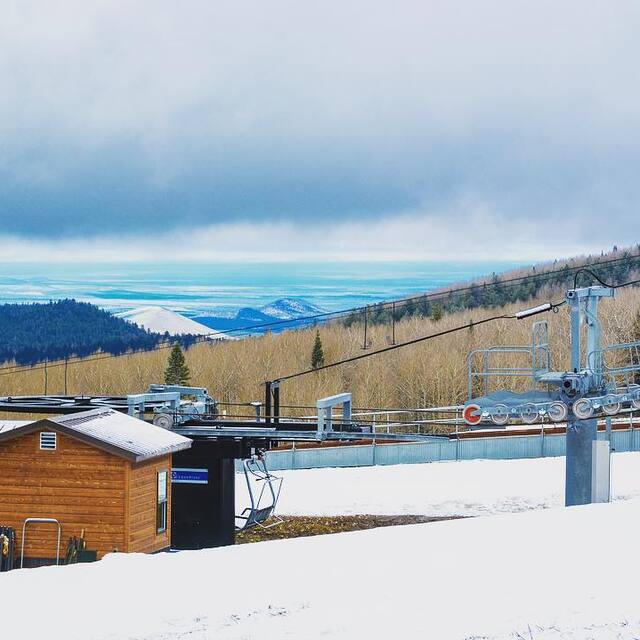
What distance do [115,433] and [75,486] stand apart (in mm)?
1493

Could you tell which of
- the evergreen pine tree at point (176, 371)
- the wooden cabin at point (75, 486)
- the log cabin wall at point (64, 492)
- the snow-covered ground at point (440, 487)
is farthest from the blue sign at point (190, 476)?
the evergreen pine tree at point (176, 371)

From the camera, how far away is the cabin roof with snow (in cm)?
2441

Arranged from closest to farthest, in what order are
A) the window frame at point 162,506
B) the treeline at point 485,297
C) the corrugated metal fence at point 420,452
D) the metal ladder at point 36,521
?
the metal ladder at point 36,521 < the window frame at point 162,506 < the corrugated metal fence at point 420,452 < the treeline at point 485,297

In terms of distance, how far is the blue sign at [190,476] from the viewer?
29.4 m

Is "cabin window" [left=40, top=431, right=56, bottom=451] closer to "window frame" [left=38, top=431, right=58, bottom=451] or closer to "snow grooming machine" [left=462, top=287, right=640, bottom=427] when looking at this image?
"window frame" [left=38, top=431, right=58, bottom=451]

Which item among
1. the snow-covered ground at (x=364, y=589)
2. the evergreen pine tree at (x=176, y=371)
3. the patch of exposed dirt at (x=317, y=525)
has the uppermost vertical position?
the evergreen pine tree at (x=176, y=371)

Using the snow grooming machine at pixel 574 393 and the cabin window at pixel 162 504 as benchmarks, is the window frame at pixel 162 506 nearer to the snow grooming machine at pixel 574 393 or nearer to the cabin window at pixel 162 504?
the cabin window at pixel 162 504

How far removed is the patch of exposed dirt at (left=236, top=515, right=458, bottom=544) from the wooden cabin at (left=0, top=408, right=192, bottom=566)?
667 centimetres

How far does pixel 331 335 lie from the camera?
342 ft

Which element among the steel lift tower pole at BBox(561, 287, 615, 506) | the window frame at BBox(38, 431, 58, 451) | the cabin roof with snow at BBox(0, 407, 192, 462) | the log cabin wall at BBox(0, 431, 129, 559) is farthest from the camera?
the steel lift tower pole at BBox(561, 287, 615, 506)

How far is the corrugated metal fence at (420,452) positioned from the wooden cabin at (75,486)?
785 inches

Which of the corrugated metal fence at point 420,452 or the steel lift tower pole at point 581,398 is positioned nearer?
the steel lift tower pole at point 581,398

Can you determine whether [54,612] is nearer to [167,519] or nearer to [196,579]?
[196,579]

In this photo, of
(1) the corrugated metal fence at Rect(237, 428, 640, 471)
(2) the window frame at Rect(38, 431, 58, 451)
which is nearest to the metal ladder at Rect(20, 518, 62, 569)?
(2) the window frame at Rect(38, 431, 58, 451)
